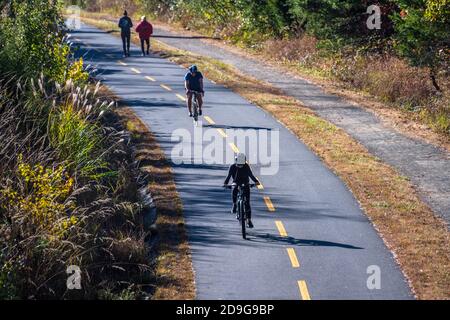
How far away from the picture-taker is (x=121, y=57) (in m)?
42.2

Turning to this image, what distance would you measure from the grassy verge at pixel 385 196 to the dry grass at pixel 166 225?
14.3ft

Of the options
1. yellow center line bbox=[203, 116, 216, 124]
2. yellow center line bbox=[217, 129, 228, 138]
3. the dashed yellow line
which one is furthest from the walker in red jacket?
yellow center line bbox=[217, 129, 228, 138]

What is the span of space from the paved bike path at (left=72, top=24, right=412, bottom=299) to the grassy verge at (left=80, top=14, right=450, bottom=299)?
30 centimetres

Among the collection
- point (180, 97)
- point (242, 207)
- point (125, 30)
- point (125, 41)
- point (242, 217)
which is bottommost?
point (242, 217)

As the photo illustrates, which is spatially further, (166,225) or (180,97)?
(180,97)

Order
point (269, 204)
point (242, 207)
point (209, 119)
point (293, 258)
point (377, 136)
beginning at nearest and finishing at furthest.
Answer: point (293, 258) → point (242, 207) → point (269, 204) → point (377, 136) → point (209, 119)

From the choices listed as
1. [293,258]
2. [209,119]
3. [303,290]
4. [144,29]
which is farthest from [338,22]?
[303,290]

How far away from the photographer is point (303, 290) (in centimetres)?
1552

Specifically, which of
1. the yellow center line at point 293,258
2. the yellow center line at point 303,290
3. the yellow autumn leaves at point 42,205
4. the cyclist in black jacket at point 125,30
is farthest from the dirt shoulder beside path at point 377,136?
the yellow autumn leaves at point 42,205

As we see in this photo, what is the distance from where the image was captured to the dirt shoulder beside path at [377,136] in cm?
2248

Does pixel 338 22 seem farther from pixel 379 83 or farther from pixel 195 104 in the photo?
pixel 195 104

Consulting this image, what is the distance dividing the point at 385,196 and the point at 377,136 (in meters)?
6.55

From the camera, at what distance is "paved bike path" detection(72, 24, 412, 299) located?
15820 mm

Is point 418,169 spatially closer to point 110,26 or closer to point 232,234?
point 232,234
